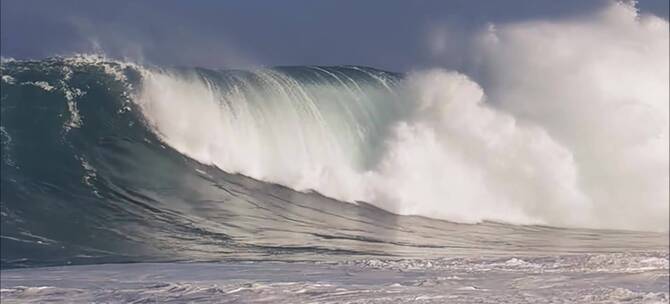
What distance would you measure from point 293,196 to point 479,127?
7.83 feet

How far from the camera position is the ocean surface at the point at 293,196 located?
19.9 feet

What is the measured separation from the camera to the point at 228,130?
35.2 ft

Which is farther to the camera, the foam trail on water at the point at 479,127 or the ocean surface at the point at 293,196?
the foam trail on water at the point at 479,127

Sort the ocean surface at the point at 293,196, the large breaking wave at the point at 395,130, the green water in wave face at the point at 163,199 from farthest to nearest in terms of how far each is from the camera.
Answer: the large breaking wave at the point at 395,130, the green water in wave face at the point at 163,199, the ocean surface at the point at 293,196

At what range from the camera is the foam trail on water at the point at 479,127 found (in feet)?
31.7

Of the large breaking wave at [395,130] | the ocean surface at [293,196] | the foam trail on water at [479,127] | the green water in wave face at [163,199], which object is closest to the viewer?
the ocean surface at [293,196]

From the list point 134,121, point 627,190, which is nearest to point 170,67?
point 134,121

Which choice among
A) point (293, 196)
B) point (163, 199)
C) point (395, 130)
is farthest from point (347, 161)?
point (163, 199)

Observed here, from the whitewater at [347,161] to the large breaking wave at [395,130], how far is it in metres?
0.02

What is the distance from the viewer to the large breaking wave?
9430mm

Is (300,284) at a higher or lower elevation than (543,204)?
lower

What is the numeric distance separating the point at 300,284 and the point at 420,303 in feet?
3.17

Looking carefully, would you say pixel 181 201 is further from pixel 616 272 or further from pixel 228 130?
pixel 616 272

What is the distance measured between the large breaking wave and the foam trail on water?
0.7 inches
